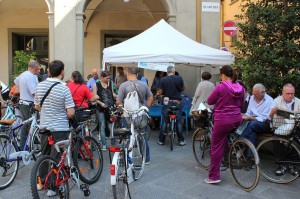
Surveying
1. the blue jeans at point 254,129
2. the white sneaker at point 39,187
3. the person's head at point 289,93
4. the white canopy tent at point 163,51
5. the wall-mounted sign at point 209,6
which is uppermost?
the wall-mounted sign at point 209,6

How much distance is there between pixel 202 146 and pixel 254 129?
2.96 ft

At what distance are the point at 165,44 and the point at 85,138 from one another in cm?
474

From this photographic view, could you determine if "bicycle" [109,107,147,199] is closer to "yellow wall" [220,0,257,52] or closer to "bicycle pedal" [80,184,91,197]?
"bicycle pedal" [80,184,91,197]

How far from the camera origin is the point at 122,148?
4.51 meters

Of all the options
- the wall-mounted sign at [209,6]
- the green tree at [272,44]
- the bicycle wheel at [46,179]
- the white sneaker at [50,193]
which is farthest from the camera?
the wall-mounted sign at [209,6]

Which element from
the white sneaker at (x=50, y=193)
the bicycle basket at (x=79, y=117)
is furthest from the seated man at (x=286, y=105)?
the white sneaker at (x=50, y=193)

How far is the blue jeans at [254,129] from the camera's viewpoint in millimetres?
5965

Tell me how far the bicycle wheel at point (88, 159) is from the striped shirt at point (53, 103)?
61 cm

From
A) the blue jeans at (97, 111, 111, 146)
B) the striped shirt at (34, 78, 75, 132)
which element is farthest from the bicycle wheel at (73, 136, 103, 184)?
the blue jeans at (97, 111, 111, 146)

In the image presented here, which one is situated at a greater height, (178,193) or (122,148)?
(122,148)

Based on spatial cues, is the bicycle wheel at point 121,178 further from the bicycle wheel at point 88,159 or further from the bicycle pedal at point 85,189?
the bicycle wheel at point 88,159

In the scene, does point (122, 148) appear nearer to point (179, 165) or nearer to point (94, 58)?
point (179, 165)

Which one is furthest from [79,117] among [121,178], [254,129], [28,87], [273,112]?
[273,112]

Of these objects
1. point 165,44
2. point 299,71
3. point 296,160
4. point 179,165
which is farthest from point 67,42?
point 296,160
